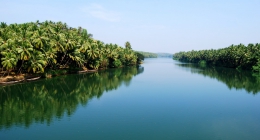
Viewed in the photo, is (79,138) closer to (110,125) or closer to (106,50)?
(110,125)

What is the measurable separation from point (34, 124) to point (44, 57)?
1183 inches

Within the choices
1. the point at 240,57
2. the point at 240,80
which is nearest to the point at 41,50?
the point at 240,80

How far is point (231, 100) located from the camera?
117ft

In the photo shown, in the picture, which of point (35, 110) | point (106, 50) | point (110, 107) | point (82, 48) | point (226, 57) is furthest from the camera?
point (226, 57)

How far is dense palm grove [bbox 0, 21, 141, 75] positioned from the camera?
4234 cm

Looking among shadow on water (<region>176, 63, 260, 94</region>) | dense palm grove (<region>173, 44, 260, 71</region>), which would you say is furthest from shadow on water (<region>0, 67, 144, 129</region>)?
dense palm grove (<region>173, 44, 260, 71</region>)

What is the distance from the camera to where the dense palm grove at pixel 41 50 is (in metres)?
42.3

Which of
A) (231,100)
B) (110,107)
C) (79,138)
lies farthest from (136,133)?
(231,100)

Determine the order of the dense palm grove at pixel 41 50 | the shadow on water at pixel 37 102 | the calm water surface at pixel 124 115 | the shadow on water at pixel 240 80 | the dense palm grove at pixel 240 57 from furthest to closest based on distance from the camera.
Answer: the dense palm grove at pixel 240 57, the shadow on water at pixel 240 80, the dense palm grove at pixel 41 50, the shadow on water at pixel 37 102, the calm water surface at pixel 124 115

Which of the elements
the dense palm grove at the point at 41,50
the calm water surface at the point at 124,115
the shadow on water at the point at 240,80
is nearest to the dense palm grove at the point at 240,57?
the shadow on water at the point at 240,80

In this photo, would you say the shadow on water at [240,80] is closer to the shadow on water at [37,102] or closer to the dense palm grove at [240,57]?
the dense palm grove at [240,57]

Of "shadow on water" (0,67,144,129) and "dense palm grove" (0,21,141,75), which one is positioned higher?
"dense palm grove" (0,21,141,75)

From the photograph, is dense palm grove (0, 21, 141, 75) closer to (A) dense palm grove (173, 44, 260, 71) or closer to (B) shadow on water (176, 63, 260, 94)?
(B) shadow on water (176, 63, 260, 94)

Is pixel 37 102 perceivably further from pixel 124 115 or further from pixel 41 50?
pixel 41 50
